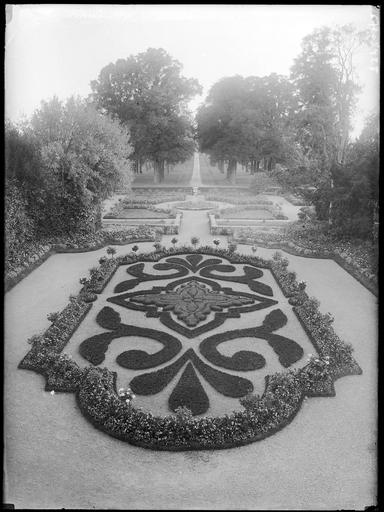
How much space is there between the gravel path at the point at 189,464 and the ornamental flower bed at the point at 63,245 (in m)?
9.19

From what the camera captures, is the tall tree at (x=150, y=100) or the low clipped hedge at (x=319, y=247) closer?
the low clipped hedge at (x=319, y=247)

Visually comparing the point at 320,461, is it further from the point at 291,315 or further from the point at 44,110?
the point at 44,110

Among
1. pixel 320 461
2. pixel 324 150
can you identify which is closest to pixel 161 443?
pixel 320 461

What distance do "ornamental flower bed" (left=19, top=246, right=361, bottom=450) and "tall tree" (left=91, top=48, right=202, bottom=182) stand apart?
130 feet

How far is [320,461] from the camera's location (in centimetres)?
1034

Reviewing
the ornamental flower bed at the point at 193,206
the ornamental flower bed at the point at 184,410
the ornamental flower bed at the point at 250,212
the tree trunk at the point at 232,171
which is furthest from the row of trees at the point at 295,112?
the ornamental flower bed at the point at 184,410

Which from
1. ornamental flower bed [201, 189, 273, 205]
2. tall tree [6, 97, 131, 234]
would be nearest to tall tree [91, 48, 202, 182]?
ornamental flower bed [201, 189, 273, 205]

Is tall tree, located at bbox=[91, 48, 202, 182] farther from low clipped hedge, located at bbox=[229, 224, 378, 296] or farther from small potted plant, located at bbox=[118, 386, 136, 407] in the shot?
small potted plant, located at bbox=[118, 386, 136, 407]

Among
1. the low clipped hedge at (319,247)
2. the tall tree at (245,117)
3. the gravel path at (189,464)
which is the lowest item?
the gravel path at (189,464)

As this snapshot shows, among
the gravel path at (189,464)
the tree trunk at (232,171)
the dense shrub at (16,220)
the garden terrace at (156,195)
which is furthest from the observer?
the tree trunk at (232,171)

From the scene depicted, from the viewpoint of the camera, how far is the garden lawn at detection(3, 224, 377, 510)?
937 cm

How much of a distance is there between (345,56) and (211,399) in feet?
89.4

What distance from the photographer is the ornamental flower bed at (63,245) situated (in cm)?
2219

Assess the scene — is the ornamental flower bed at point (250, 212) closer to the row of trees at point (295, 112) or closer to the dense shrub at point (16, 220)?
the row of trees at point (295, 112)
